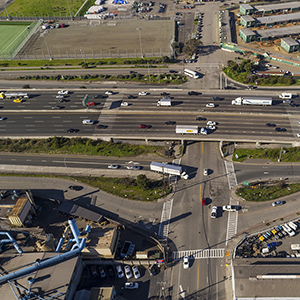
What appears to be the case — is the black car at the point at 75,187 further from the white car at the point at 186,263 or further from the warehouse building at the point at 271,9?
the warehouse building at the point at 271,9

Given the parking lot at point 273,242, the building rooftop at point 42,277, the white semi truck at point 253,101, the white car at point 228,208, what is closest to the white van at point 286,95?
the white semi truck at point 253,101

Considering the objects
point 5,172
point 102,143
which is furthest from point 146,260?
point 5,172

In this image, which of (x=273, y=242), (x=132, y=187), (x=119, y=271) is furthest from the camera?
(x=132, y=187)

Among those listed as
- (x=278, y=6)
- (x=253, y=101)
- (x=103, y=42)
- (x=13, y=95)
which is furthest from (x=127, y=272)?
→ (x=278, y=6)

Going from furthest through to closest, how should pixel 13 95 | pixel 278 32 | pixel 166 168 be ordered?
pixel 278 32, pixel 13 95, pixel 166 168

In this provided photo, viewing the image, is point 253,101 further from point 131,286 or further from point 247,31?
point 131,286
